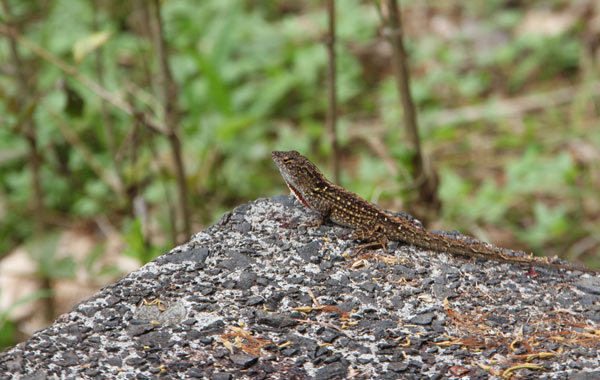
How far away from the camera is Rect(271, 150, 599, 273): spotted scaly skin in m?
3.79

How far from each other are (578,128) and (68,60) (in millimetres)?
5902

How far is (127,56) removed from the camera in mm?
9188

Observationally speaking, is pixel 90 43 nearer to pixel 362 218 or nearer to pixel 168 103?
pixel 168 103

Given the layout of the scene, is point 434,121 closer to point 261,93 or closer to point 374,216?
point 261,93

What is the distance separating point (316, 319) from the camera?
10.6 feet

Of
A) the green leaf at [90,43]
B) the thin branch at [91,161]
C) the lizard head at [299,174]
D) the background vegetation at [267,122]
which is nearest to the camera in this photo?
the lizard head at [299,174]

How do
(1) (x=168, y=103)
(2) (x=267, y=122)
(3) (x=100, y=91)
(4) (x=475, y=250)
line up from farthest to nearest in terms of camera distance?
(2) (x=267, y=122) → (1) (x=168, y=103) → (3) (x=100, y=91) → (4) (x=475, y=250)

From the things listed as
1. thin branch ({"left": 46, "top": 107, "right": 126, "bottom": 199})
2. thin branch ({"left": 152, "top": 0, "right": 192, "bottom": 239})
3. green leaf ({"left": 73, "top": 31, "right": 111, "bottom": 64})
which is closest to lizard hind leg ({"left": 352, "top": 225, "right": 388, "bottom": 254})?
thin branch ({"left": 152, "top": 0, "right": 192, "bottom": 239})

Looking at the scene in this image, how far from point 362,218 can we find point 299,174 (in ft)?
1.74

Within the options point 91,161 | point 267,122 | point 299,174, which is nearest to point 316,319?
point 299,174

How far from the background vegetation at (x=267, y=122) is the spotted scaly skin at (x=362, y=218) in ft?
3.50

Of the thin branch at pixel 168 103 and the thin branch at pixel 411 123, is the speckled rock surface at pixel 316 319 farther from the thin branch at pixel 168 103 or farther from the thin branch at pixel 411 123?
the thin branch at pixel 411 123

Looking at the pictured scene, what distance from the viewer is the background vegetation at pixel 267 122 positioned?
624 cm

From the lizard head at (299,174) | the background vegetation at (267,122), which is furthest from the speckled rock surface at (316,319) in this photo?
the background vegetation at (267,122)
